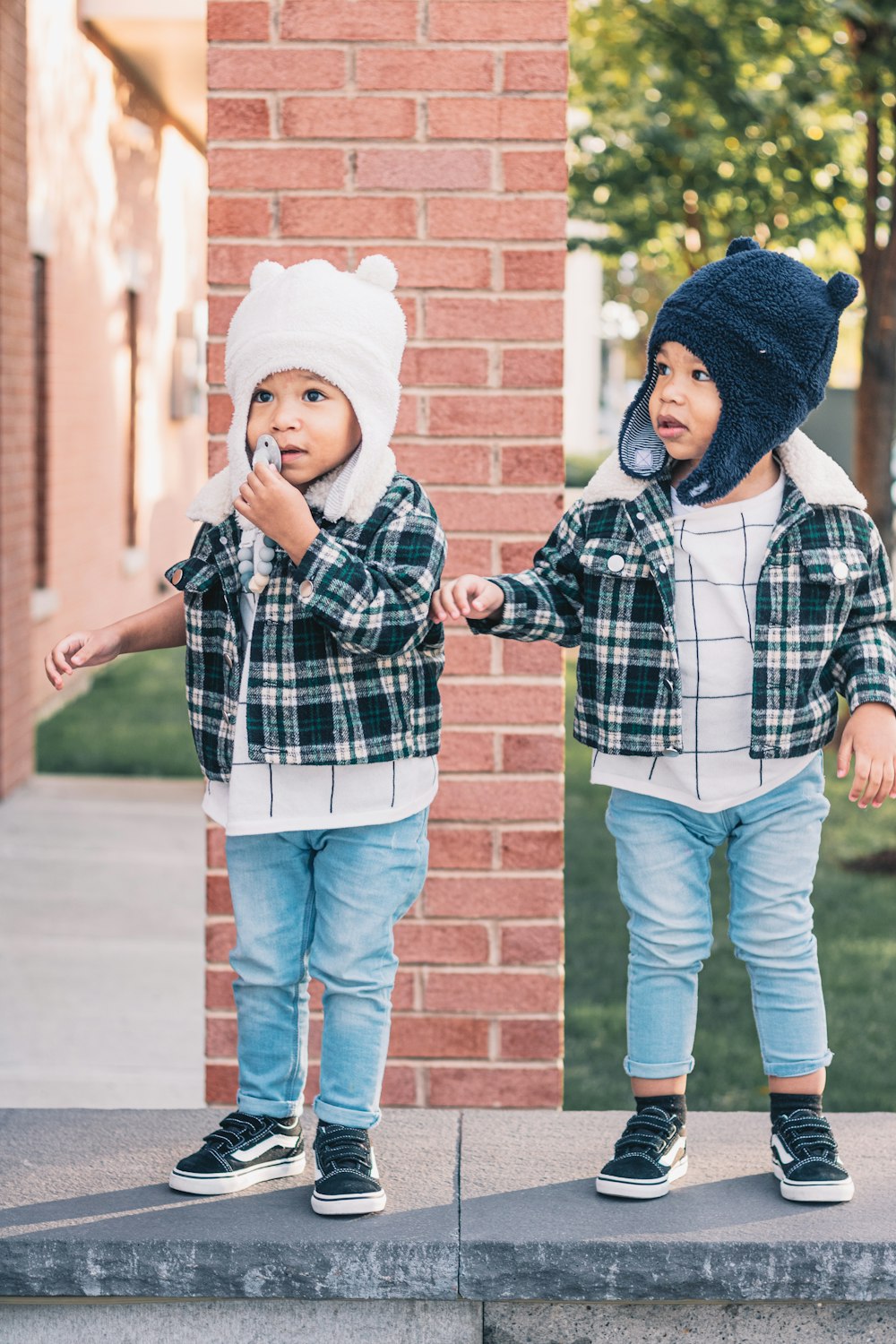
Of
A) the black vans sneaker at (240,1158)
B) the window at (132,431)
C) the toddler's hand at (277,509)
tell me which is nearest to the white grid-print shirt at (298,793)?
the toddler's hand at (277,509)

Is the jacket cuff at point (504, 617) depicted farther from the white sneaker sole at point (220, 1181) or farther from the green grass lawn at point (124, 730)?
the green grass lawn at point (124, 730)

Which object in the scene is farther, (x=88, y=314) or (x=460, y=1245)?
(x=88, y=314)

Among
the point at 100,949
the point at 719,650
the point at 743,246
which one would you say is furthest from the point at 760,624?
the point at 100,949

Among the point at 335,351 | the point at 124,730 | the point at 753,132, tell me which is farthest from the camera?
the point at 124,730

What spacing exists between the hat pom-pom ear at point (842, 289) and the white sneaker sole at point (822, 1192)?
4.83 feet

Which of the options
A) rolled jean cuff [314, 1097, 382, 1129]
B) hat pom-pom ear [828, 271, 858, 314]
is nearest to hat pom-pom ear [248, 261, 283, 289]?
hat pom-pom ear [828, 271, 858, 314]

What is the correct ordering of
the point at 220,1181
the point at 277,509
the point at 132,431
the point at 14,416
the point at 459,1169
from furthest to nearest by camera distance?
the point at 132,431 < the point at 14,416 < the point at 459,1169 < the point at 220,1181 < the point at 277,509

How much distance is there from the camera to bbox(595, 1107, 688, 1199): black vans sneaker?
294cm

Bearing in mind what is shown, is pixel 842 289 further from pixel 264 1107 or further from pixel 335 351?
pixel 264 1107

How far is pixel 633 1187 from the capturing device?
9.62ft

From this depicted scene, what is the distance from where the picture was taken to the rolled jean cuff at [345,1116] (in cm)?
290

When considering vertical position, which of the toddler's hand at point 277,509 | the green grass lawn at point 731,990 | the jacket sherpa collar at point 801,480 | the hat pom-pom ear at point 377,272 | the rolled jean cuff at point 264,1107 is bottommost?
the green grass lawn at point 731,990

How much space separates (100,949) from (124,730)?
4863mm

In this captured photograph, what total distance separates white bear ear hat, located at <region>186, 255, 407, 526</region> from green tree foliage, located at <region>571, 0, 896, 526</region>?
4.38 meters
